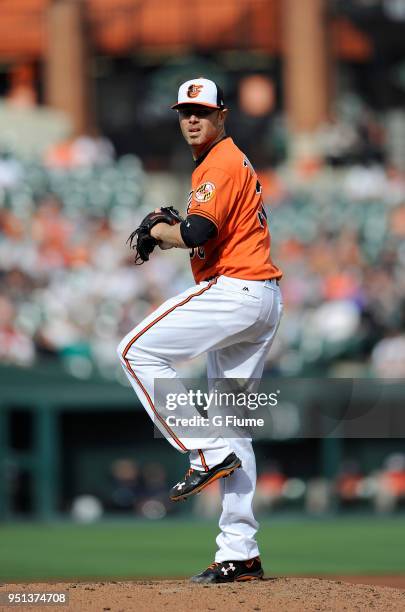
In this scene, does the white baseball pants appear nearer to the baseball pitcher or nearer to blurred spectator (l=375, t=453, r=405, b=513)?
the baseball pitcher

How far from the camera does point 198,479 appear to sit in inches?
208

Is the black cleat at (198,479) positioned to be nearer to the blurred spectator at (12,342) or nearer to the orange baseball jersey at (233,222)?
the orange baseball jersey at (233,222)

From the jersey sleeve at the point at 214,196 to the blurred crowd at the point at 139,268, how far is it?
250 inches

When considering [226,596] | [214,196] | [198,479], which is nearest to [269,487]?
[198,479]

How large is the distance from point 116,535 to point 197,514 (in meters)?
1.70

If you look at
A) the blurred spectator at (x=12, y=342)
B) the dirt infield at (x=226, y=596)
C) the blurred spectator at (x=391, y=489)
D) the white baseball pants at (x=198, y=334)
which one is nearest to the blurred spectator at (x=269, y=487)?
the blurred spectator at (x=391, y=489)

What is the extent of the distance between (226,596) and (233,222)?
5.14ft

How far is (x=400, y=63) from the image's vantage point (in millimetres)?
19750

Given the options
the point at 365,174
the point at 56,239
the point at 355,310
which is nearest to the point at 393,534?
the point at 355,310

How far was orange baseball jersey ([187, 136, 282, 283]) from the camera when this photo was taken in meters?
5.30

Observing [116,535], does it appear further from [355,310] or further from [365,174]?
[365,174]

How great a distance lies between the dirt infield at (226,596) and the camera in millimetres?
4898

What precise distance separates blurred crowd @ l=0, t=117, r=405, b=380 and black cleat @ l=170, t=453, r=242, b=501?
6241mm

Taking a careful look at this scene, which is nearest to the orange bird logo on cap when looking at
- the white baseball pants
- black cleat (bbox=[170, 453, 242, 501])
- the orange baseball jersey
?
the orange baseball jersey
